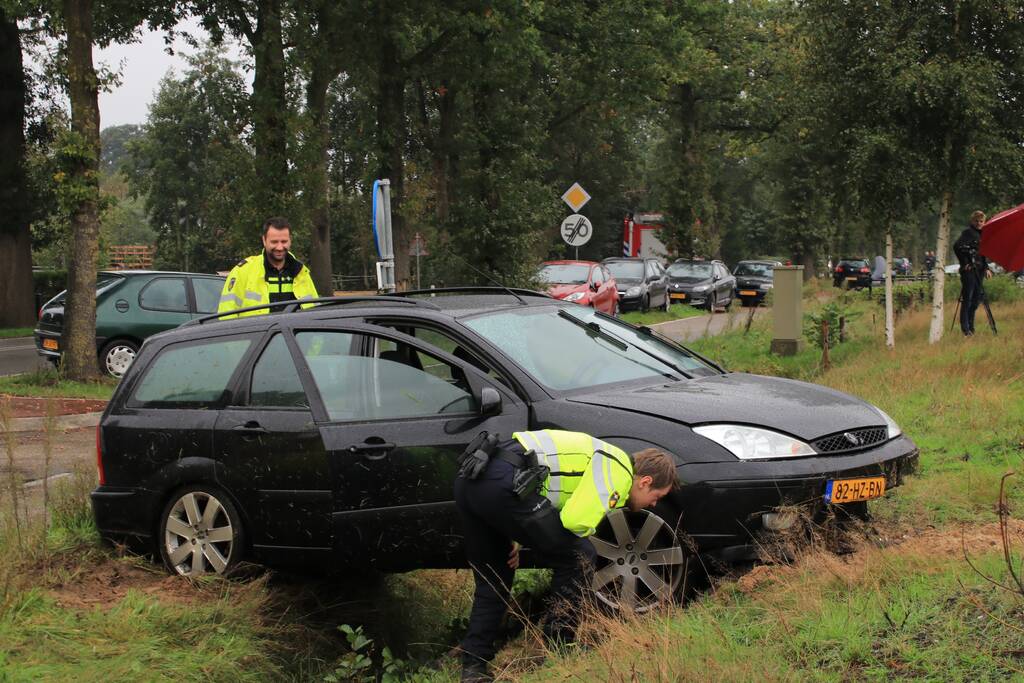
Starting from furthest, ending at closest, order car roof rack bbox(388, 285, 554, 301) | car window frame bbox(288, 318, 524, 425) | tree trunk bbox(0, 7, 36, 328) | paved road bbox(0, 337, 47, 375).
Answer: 1. tree trunk bbox(0, 7, 36, 328)
2. paved road bbox(0, 337, 47, 375)
3. car roof rack bbox(388, 285, 554, 301)
4. car window frame bbox(288, 318, 524, 425)

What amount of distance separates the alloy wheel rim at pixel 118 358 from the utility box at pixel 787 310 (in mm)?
10107

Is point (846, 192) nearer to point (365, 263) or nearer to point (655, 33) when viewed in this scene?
point (655, 33)

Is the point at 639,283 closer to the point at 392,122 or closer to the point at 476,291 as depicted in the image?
the point at 392,122

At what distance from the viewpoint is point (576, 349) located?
6.08m

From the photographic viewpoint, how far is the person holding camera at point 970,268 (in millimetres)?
15172

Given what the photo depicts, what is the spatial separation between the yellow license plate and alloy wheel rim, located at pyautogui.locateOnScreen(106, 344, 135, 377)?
13.7m

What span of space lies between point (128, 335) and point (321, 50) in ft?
29.1

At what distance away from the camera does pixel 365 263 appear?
54.2 m

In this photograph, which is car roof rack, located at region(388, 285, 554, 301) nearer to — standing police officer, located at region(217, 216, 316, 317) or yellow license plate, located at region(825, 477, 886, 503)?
standing police officer, located at region(217, 216, 316, 317)

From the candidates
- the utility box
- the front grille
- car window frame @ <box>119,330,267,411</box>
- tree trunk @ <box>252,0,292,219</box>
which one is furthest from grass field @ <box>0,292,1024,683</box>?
tree trunk @ <box>252,0,292,219</box>

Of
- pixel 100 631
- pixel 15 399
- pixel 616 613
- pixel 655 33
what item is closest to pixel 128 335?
pixel 15 399

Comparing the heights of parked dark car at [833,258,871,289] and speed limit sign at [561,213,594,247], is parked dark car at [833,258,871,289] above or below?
below

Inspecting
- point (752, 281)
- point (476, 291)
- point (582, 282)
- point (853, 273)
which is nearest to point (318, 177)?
point (582, 282)

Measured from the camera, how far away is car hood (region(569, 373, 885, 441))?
17.6ft
